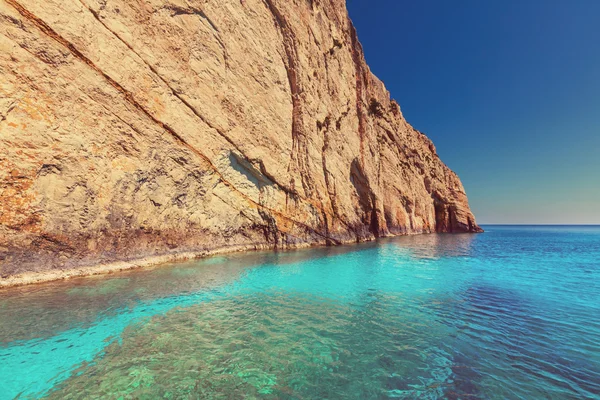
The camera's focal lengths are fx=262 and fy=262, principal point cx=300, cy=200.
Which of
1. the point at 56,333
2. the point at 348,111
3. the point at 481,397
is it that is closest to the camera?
the point at 481,397

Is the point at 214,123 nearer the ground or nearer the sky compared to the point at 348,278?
nearer the sky

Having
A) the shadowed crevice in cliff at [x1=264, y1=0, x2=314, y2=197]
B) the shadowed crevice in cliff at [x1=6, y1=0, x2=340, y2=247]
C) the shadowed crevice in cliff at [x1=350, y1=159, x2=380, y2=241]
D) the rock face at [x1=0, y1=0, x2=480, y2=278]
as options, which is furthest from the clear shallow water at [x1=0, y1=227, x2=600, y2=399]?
the shadowed crevice in cliff at [x1=350, y1=159, x2=380, y2=241]

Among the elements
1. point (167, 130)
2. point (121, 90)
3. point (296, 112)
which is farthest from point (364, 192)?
point (121, 90)

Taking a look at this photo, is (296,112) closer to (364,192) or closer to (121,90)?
(121,90)

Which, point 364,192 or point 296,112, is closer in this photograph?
point 296,112

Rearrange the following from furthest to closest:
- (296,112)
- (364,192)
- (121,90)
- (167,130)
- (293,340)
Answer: (364,192), (296,112), (167,130), (121,90), (293,340)

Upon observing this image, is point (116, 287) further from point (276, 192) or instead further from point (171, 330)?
A: point (276, 192)

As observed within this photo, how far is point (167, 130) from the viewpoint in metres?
12.7

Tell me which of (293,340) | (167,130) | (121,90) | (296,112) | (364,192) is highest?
(296,112)

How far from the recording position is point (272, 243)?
18844 mm

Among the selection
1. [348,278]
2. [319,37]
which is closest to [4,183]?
[348,278]

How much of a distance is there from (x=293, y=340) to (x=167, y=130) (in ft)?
37.9

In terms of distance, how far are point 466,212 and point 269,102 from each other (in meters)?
53.3

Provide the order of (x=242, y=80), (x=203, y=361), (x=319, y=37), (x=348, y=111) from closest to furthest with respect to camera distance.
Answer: (x=203, y=361), (x=242, y=80), (x=319, y=37), (x=348, y=111)
